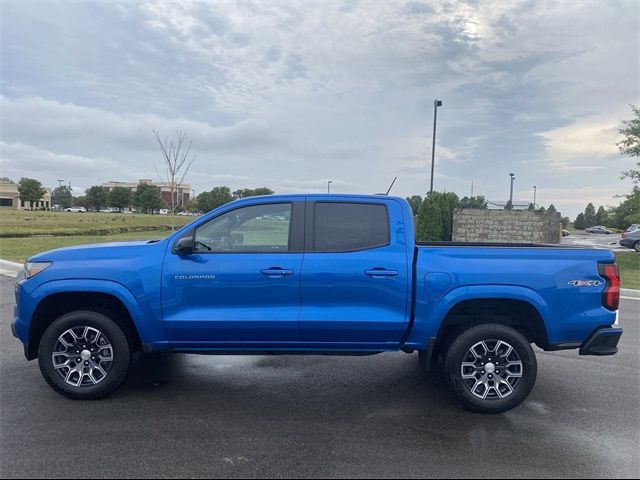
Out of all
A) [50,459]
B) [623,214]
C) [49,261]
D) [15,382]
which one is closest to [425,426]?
[50,459]

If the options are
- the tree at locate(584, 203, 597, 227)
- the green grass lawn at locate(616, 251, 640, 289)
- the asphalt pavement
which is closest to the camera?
the asphalt pavement

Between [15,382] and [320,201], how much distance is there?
3.43 meters

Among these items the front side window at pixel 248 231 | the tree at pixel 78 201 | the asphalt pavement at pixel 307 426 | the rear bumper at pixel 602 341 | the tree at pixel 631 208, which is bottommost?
the asphalt pavement at pixel 307 426

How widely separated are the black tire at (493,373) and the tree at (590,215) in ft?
318

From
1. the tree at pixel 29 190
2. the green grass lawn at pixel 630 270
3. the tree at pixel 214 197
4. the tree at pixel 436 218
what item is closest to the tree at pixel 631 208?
the green grass lawn at pixel 630 270

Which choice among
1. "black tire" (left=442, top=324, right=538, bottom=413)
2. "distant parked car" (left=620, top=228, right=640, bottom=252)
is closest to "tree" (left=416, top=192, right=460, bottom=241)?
"distant parked car" (left=620, top=228, right=640, bottom=252)

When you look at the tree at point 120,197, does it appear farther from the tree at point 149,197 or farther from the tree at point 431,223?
the tree at point 431,223

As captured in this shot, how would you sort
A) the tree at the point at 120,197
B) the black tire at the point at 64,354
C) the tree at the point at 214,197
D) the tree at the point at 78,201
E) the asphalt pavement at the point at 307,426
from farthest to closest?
the tree at the point at 78,201 → the tree at the point at 120,197 → the tree at the point at 214,197 → the black tire at the point at 64,354 → the asphalt pavement at the point at 307,426

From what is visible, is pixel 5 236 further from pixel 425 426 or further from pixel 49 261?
pixel 425 426

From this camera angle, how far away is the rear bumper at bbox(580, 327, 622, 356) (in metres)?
4.09

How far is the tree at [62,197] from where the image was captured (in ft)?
434

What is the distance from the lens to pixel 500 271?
13.3 ft

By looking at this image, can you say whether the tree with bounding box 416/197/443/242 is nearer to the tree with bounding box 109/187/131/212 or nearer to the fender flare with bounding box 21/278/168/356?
the fender flare with bounding box 21/278/168/356

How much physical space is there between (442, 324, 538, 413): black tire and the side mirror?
240 cm
